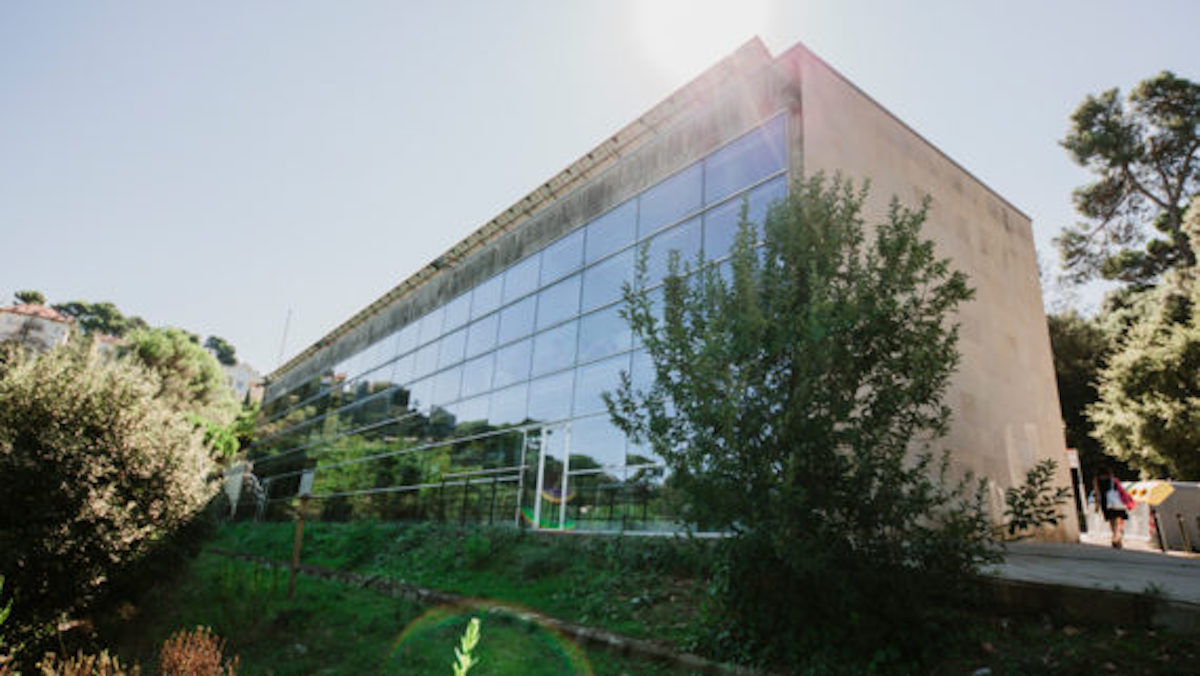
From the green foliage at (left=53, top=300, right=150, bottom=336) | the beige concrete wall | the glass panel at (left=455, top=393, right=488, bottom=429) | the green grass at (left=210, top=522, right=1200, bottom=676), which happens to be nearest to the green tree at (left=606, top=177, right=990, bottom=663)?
the green grass at (left=210, top=522, right=1200, bottom=676)

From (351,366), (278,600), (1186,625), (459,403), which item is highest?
(351,366)

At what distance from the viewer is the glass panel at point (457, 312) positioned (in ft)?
61.3

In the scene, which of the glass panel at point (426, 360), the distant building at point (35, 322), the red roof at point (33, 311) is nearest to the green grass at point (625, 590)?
the glass panel at point (426, 360)

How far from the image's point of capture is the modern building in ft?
34.7

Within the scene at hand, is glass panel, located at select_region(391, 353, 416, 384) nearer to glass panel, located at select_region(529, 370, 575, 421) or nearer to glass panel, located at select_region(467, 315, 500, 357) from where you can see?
glass panel, located at select_region(467, 315, 500, 357)

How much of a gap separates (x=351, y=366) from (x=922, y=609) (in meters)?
24.9

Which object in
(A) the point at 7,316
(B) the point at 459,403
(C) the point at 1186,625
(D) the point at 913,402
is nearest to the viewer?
(C) the point at 1186,625

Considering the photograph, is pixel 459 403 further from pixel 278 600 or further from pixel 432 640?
pixel 432 640

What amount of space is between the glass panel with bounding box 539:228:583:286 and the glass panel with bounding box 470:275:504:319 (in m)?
2.27

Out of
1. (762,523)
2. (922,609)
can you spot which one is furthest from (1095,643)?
(762,523)

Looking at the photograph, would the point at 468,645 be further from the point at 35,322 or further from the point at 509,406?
the point at 35,322

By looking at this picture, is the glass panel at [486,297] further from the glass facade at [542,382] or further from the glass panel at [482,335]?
the glass panel at [482,335]

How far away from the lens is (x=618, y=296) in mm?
12633

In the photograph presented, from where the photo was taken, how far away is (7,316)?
64875mm
